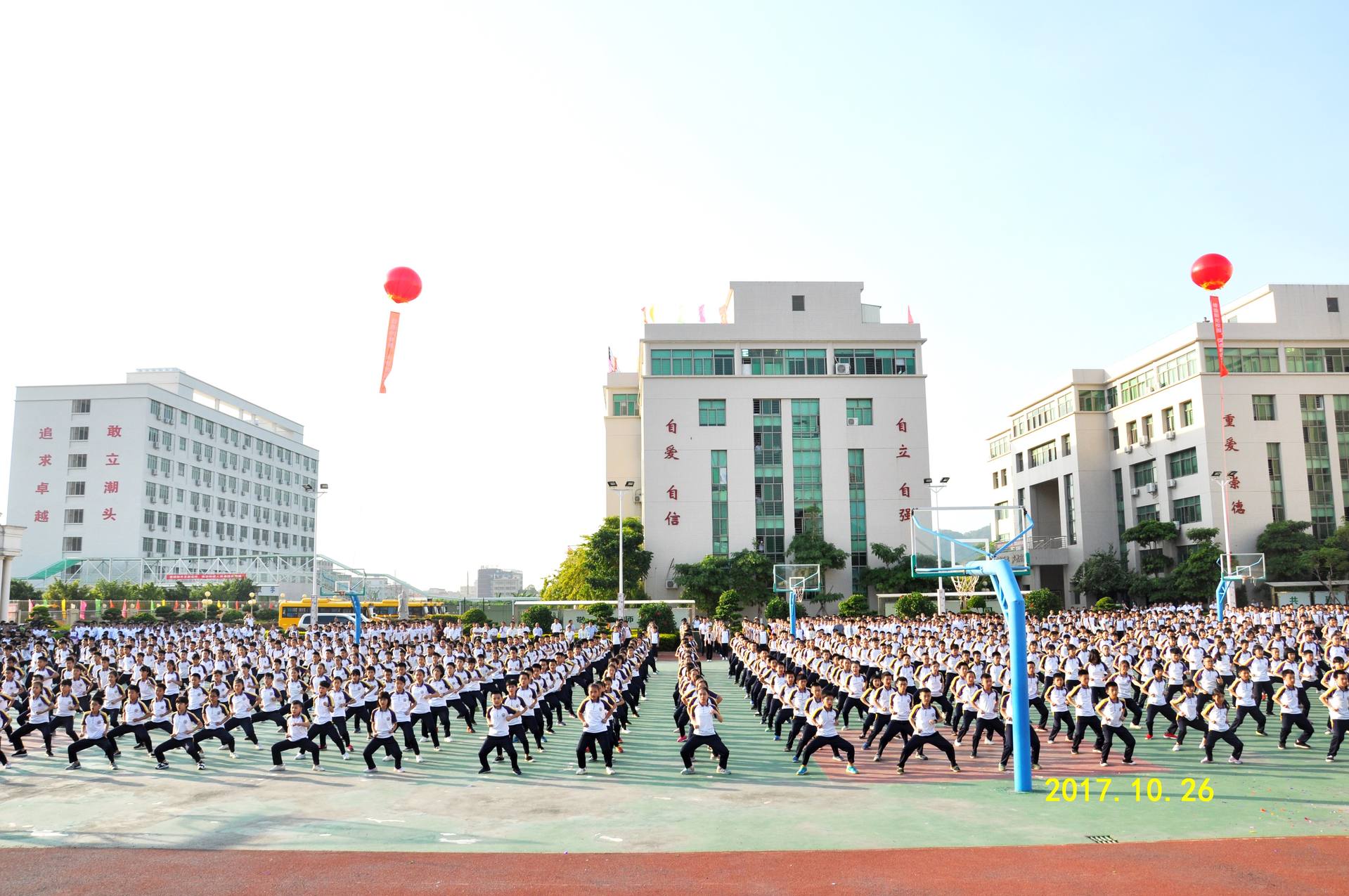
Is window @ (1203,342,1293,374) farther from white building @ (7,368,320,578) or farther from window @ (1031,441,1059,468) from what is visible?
white building @ (7,368,320,578)

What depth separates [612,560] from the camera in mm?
52969

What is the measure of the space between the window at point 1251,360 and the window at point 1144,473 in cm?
667

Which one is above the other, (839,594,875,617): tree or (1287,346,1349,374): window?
(1287,346,1349,374): window

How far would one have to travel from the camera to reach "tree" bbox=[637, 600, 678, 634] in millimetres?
41062

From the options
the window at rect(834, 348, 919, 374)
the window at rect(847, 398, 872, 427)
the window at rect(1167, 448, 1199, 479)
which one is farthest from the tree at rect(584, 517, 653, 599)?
the window at rect(1167, 448, 1199, 479)

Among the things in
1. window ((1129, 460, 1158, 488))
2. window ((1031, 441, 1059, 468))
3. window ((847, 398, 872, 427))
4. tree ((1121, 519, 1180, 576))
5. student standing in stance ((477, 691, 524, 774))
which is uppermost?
window ((847, 398, 872, 427))

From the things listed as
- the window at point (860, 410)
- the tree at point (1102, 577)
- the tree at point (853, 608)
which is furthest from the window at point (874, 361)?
the tree at point (853, 608)

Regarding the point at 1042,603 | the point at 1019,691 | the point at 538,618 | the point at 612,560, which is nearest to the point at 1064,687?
the point at 1019,691

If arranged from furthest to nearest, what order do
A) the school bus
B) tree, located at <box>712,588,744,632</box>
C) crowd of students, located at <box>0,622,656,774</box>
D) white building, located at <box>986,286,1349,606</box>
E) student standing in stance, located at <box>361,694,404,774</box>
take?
white building, located at <box>986,286,1349,606</box>, the school bus, tree, located at <box>712,588,744,632</box>, crowd of students, located at <box>0,622,656,774</box>, student standing in stance, located at <box>361,694,404,774</box>

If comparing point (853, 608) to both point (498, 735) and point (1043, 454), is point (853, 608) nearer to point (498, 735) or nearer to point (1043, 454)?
point (1043, 454)

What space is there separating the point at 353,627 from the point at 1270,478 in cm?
4432

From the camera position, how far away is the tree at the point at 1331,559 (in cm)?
4431

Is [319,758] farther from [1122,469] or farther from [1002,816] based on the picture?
[1122,469]

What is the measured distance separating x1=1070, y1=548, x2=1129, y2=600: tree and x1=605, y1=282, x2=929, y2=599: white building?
9.27 metres
